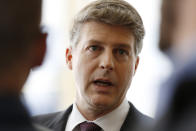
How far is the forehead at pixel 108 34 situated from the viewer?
2.87 feet

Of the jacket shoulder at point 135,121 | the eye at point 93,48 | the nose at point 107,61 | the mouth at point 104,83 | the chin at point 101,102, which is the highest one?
the eye at point 93,48

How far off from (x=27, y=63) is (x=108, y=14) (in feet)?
1.44

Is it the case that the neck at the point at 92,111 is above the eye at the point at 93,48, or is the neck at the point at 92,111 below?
below

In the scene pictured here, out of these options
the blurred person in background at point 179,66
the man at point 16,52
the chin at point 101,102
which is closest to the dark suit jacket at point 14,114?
the man at point 16,52

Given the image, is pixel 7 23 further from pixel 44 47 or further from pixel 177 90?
pixel 177 90

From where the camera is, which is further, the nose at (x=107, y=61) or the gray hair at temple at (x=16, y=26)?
the nose at (x=107, y=61)

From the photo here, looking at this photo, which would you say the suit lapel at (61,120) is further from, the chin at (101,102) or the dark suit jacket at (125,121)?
the chin at (101,102)

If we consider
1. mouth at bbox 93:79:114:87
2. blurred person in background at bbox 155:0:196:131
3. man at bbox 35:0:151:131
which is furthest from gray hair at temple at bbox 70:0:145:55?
blurred person in background at bbox 155:0:196:131

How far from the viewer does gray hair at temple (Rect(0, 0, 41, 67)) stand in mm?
456

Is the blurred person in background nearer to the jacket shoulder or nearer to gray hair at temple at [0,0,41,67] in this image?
gray hair at temple at [0,0,41,67]

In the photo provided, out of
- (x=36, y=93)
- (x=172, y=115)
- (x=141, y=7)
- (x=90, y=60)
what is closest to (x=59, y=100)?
(x=36, y=93)

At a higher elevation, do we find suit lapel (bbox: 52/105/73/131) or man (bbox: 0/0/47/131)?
man (bbox: 0/0/47/131)

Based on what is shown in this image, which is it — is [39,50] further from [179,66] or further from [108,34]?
[108,34]

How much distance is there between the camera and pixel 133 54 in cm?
91
